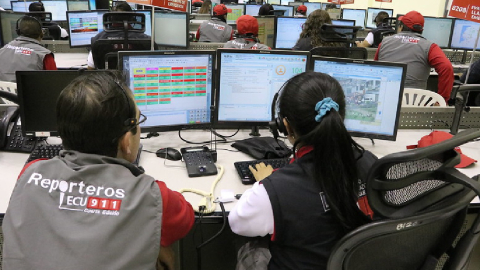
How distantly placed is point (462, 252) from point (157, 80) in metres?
1.37

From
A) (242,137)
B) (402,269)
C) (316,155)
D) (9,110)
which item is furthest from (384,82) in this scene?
(9,110)

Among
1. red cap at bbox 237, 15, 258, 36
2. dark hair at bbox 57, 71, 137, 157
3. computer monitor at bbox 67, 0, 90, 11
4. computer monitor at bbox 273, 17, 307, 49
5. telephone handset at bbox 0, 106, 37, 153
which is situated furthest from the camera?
computer monitor at bbox 67, 0, 90, 11

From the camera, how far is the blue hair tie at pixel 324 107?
1.15 meters

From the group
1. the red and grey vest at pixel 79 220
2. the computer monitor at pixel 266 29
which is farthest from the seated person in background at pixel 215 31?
the red and grey vest at pixel 79 220

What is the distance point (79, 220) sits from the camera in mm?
957

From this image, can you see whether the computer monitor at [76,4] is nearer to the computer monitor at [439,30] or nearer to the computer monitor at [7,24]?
the computer monitor at [7,24]

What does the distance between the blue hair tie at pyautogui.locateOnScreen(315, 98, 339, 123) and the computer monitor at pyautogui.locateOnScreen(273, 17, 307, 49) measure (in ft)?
14.9

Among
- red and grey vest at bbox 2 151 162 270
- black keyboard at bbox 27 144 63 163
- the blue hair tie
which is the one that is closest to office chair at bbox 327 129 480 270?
the blue hair tie

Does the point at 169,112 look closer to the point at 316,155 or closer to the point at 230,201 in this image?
the point at 230,201

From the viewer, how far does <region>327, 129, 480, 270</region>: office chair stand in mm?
850

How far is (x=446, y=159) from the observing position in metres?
0.89

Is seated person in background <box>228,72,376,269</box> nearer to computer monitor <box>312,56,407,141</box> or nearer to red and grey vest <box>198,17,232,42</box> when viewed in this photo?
computer monitor <box>312,56,407,141</box>

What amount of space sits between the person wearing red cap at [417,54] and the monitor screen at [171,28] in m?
2.18

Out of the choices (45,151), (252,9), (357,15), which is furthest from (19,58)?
(357,15)
